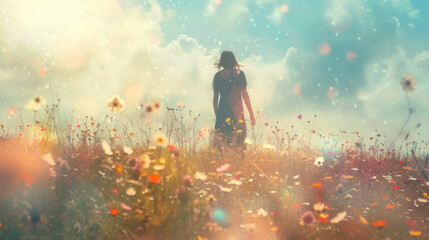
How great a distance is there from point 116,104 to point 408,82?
260 cm

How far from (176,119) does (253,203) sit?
5.92ft

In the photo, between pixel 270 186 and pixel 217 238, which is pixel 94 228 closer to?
pixel 217 238

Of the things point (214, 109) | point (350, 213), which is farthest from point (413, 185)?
point (214, 109)

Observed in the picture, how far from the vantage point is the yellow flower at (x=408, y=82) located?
2979 mm

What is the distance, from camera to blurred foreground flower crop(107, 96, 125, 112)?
2863 mm

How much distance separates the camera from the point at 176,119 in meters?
4.85

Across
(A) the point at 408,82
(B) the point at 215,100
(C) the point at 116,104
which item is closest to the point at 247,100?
(B) the point at 215,100

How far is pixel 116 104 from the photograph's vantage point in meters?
2.90

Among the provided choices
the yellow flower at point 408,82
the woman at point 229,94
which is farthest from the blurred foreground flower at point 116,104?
the woman at point 229,94

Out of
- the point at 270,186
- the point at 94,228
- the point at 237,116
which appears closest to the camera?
the point at 94,228

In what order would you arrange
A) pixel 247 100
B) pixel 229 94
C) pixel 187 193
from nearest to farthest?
pixel 187 193 → pixel 247 100 → pixel 229 94

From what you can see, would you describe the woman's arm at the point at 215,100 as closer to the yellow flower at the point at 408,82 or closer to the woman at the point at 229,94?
the woman at the point at 229,94

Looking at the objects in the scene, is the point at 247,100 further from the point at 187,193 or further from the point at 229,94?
the point at 187,193

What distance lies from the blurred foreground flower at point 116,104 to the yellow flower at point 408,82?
8.12 feet
